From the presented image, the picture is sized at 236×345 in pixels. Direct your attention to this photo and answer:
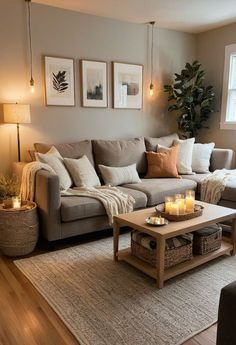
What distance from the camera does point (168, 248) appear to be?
7.26 ft

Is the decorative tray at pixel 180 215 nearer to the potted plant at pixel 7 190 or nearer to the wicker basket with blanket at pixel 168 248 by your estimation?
the wicker basket with blanket at pixel 168 248

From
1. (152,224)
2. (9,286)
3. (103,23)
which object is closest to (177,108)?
(103,23)

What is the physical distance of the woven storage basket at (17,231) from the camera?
8.45 ft

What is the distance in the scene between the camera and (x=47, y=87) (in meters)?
3.53

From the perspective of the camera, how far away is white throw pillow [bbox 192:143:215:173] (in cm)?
407

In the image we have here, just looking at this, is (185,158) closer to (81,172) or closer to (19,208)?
(81,172)

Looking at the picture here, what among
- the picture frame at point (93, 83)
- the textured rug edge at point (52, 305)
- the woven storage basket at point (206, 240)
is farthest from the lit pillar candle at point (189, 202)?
the picture frame at point (93, 83)

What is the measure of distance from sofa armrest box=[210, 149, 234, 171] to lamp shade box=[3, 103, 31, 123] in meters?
2.54

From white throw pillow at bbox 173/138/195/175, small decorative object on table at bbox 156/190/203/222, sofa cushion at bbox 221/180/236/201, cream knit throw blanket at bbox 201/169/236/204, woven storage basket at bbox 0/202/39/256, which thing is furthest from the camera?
white throw pillow at bbox 173/138/195/175

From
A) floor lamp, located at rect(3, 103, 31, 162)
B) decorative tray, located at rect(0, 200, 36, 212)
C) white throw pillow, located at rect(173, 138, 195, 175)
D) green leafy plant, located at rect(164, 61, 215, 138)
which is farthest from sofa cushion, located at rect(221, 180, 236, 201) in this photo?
floor lamp, located at rect(3, 103, 31, 162)

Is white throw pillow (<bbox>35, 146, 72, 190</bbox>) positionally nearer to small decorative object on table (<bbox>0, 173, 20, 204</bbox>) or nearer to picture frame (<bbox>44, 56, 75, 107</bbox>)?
small decorative object on table (<bbox>0, 173, 20, 204</bbox>)

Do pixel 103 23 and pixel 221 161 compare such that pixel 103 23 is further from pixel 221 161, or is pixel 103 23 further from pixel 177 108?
pixel 221 161

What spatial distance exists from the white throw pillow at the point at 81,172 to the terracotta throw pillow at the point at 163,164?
0.86m

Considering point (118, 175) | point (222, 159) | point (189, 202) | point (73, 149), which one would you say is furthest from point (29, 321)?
point (222, 159)
